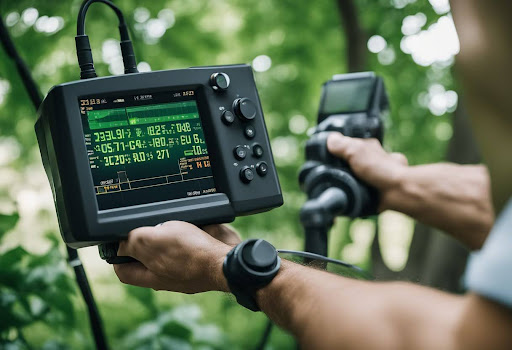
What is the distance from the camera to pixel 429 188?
164 centimetres

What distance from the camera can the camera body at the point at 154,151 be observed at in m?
1.11

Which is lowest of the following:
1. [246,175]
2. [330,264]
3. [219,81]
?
[330,264]

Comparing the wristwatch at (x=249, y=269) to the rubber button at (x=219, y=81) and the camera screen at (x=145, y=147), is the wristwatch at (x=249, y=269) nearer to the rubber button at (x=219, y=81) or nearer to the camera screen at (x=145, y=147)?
the camera screen at (x=145, y=147)

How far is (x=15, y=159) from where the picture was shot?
395cm

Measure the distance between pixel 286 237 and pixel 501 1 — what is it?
12.3 feet

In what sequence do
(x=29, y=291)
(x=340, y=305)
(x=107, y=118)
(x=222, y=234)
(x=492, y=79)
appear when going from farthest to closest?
1. (x=29, y=291)
2. (x=222, y=234)
3. (x=107, y=118)
4. (x=340, y=305)
5. (x=492, y=79)

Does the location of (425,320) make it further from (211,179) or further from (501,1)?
(211,179)

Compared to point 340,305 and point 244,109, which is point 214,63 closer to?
point 244,109

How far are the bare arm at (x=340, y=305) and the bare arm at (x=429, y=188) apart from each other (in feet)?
1.78

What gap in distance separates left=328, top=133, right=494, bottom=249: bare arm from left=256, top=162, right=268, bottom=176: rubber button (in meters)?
0.29

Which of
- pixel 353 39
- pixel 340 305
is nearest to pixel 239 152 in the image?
pixel 340 305

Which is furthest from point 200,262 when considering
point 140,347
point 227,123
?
point 140,347

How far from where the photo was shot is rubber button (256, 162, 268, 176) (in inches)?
49.5

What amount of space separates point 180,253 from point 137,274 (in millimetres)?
157
